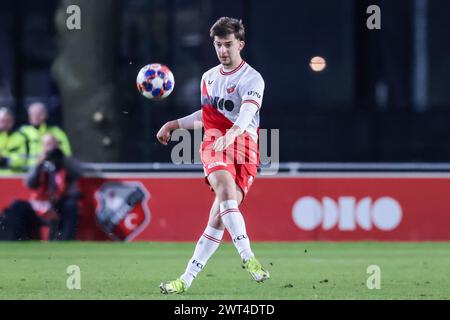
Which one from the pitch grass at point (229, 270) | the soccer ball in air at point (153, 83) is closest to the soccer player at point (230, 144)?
the pitch grass at point (229, 270)

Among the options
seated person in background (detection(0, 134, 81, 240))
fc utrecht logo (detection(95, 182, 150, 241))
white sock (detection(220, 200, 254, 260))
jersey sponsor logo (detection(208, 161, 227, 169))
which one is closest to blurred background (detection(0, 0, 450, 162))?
seated person in background (detection(0, 134, 81, 240))

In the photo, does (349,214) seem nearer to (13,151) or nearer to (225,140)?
(13,151)

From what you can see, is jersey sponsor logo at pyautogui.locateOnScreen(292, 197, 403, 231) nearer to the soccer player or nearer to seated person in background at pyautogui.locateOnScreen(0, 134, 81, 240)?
seated person in background at pyautogui.locateOnScreen(0, 134, 81, 240)

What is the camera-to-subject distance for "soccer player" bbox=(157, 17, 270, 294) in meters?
10.8

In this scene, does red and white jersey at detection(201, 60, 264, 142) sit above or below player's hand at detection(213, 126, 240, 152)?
above

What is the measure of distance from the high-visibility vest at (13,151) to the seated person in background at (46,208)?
2.00ft

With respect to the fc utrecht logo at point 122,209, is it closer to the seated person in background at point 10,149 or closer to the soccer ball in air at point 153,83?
the seated person in background at point 10,149

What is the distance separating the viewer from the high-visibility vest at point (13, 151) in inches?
698

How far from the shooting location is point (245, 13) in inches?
758

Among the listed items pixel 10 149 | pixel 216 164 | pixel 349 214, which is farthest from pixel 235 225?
pixel 10 149

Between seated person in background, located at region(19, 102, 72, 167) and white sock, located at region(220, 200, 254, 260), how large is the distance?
23.5ft

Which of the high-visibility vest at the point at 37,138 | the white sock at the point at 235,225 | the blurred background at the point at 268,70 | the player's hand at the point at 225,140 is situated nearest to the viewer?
the player's hand at the point at 225,140

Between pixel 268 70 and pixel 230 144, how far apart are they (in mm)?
8672

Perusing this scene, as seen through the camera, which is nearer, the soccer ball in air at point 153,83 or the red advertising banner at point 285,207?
the soccer ball in air at point 153,83
